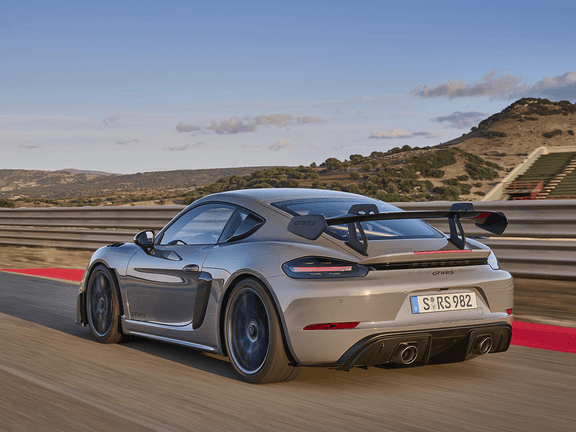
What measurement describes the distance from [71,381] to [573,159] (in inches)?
2498

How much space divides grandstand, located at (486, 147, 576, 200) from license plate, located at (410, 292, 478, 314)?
41.3 meters

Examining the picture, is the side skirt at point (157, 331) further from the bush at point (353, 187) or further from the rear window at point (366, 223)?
the bush at point (353, 187)

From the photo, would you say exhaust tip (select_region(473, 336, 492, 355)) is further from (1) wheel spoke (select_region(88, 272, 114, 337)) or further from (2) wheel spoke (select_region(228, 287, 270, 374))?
(1) wheel spoke (select_region(88, 272, 114, 337))

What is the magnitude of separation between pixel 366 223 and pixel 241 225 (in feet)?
2.91

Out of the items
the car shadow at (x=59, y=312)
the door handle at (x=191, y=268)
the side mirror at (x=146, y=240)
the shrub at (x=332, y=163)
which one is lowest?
the car shadow at (x=59, y=312)

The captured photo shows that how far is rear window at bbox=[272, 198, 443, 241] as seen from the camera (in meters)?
5.04

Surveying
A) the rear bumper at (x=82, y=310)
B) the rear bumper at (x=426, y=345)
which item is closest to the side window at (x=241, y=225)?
→ the rear bumper at (x=426, y=345)

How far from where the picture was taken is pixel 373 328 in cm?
447

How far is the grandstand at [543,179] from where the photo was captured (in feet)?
165

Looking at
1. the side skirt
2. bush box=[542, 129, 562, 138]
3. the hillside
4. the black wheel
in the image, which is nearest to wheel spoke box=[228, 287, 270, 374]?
the side skirt

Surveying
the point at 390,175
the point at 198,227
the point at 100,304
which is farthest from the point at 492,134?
the point at 198,227

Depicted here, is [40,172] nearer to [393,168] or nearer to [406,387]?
[393,168]

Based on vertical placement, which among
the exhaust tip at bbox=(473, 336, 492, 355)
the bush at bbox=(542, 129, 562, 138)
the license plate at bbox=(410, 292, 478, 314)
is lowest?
the exhaust tip at bbox=(473, 336, 492, 355)

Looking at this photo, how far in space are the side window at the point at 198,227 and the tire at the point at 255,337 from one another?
697 mm
